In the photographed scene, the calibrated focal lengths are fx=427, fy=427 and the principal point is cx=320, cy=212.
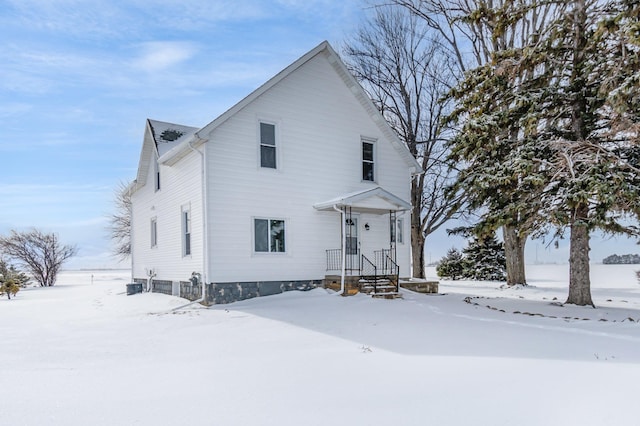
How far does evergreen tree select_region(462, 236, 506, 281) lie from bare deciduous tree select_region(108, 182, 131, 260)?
82.2 ft

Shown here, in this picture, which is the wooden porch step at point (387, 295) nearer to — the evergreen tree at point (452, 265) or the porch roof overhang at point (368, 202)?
the porch roof overhang at point (368, 202)

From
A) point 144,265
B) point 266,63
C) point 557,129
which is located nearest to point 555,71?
point 557,129

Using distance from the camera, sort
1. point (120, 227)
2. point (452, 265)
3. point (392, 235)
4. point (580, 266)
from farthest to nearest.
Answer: point (120, 227) < point (452, 265) < point (392, 235) < point (580, 266)

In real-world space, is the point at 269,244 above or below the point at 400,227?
below

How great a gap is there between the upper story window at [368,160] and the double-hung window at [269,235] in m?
3.90

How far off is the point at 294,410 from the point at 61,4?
11737mm

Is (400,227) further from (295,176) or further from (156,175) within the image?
(156,175)

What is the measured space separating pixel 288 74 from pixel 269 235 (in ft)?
16.6

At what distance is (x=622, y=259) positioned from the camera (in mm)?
36562

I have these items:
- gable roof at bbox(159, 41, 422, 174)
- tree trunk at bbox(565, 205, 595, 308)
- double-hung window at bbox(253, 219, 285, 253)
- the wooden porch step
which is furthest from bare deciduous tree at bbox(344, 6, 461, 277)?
double-hung window at bbox(253, 219, 285, 253)

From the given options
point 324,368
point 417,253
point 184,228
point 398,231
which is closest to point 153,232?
point 184,228

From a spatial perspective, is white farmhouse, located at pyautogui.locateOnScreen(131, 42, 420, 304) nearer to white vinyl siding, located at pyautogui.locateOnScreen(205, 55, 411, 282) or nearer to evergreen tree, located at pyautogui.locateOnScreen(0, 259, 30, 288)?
white vinyl siding, located at pyautogui.locateOnScreen(205, 55, 411, 282)

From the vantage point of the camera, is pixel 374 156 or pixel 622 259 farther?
pixel 622 259

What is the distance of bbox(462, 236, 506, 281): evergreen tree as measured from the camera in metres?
25.7
